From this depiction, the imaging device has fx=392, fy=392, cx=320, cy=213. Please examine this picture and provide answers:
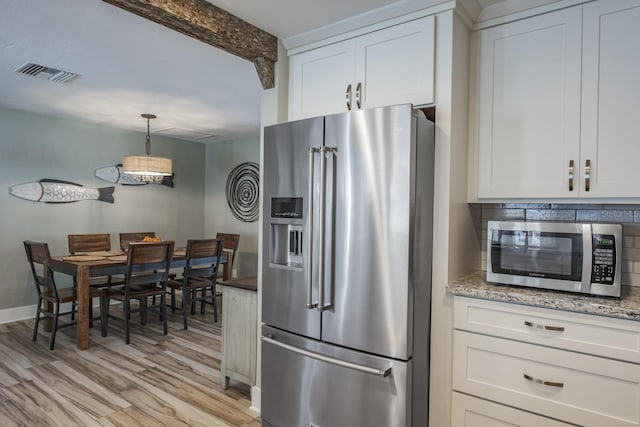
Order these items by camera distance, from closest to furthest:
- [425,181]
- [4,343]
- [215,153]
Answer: [425,181]
[4,343]
[215,153]

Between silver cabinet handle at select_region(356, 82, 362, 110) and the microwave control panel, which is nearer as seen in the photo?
the microwave control panel

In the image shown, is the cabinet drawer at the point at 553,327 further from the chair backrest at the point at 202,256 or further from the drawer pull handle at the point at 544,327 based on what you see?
the chair backrest at the point at 202,256

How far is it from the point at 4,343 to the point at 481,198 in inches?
172

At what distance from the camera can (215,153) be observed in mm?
6410

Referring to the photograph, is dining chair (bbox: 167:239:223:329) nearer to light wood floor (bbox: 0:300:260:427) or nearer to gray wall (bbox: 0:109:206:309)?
light wood floor (bbox: 0:300:260:427)

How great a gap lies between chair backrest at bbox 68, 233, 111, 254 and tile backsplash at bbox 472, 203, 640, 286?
434 centimetres

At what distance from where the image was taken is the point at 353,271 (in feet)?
6.07

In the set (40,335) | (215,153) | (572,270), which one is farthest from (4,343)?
(572,270)

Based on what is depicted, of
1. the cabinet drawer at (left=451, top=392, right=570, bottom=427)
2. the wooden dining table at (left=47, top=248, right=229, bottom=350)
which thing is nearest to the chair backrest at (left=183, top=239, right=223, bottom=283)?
the wooden dining table at (left=47, top=248, right=229, bottom=350)

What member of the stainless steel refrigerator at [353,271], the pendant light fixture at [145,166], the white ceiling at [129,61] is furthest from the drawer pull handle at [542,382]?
the pendant light fixture at [145,166]

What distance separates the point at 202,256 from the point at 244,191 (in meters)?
1.67

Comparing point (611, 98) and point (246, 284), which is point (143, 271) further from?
point (611, 98)

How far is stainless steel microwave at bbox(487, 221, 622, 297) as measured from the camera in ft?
5.51

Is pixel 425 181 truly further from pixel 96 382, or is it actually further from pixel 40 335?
pixel 40 335
